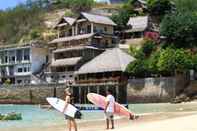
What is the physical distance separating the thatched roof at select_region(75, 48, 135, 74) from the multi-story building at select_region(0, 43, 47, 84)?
17.2m

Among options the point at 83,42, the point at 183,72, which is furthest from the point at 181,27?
the point at 83,42

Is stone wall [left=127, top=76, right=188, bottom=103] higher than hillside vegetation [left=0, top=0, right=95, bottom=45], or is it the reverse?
hillside vegetation [left=0, top=0, right=95, bottom=45]

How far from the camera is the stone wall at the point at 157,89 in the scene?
6794 centimetres

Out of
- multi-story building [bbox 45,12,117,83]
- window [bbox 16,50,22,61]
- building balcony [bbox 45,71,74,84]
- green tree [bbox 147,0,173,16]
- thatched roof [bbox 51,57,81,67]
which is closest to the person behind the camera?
building balcony [bbox 45,71,74,84]

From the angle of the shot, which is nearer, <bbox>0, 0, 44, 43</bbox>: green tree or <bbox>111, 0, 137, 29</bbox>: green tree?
<bbox>111, 0, 137, 29</bbox>: green tree

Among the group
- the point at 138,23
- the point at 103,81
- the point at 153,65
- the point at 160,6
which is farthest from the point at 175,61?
the point at 160,6

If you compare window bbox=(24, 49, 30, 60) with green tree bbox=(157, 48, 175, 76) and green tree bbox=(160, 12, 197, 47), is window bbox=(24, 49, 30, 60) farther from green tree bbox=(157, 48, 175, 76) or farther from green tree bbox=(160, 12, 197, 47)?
green tree bbox=(157, 48, 175, 76)

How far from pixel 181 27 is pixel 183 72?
6.56 meters

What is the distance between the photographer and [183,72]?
69.0 metres

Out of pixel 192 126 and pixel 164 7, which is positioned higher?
pixel 164 7

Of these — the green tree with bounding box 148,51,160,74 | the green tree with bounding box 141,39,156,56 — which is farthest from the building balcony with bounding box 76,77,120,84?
the green tree with bounding box 141,39,156,56

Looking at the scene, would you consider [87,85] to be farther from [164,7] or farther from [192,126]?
[192,126]

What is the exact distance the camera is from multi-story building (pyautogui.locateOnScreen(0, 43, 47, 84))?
3750 inches

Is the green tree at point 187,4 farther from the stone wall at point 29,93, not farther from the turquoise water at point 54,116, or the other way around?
the turquoise water at point 54,116
